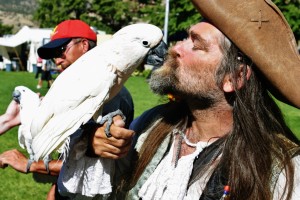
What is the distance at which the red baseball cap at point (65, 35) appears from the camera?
123 inches

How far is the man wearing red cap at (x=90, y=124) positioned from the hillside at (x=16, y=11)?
120 m

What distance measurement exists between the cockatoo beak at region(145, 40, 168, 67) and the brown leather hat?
0.39m

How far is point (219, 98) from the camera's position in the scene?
2.17 meters

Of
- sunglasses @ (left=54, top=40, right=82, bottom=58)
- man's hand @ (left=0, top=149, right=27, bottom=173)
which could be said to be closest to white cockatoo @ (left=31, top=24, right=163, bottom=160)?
man's hand @ (left=0, top=149, right=27, bottom=173)

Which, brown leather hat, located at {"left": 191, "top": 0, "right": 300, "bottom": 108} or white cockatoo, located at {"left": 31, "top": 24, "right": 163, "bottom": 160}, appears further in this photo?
white cockatoo, located at {"left": 31, "top": 24, "right": 163, "bottom": 160}

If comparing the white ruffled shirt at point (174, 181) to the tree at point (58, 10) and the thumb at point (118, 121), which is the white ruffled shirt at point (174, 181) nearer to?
the thumb at point (118, 121)

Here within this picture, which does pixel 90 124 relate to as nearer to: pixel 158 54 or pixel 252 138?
pixel 158 54

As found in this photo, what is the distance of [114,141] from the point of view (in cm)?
193

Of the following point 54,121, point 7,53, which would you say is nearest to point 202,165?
point 54,121

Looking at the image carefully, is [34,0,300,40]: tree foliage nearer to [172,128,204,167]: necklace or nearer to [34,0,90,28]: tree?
[34,0,90,28]: tree

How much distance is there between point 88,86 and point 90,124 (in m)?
0.16

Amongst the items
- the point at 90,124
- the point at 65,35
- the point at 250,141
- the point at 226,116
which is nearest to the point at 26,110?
the point at 65,35

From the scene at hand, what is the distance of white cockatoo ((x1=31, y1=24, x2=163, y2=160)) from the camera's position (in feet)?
6.78

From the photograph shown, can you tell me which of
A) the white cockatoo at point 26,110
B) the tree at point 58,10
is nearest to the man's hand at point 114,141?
the white cockatoo at point 26,110
